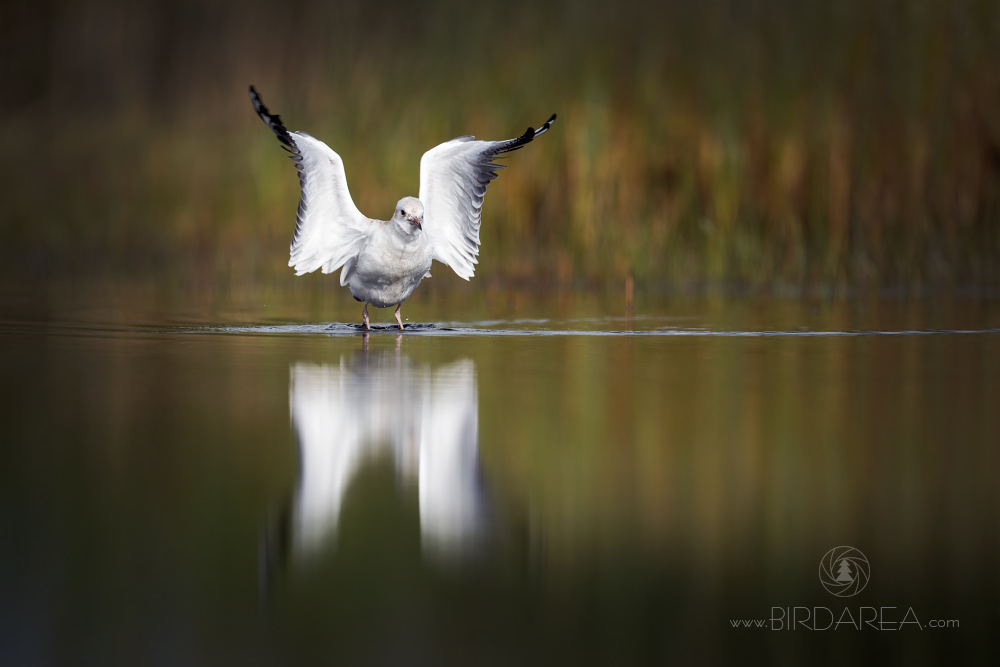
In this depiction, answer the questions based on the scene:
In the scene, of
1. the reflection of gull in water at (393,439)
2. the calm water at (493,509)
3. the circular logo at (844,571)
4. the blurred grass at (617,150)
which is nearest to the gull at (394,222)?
the calm water at (493,509)

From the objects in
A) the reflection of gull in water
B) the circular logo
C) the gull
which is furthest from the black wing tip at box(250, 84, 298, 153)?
the circular logo

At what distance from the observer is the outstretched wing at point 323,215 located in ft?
27.2

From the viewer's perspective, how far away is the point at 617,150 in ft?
41.8

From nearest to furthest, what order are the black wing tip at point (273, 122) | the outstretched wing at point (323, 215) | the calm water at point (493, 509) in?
the calm water at point (493, 509) → the black wing tip at point (273, 122) → the outstretched wing at point (323, 215)

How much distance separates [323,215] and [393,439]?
Result: 444cm

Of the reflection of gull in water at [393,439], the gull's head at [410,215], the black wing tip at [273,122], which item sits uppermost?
the black wing tip at [273,122]

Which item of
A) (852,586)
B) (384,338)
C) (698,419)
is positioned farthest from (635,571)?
(384,338)

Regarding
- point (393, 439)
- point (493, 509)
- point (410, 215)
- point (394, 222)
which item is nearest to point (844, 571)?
point (493, 509)

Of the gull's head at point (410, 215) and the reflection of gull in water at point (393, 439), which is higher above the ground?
the gull's head at point (410, 215)

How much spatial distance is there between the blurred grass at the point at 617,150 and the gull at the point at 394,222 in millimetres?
3889

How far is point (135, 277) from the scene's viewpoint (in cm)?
Result: 1387

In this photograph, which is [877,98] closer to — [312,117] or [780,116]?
[780,116]

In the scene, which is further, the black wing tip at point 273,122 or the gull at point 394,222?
the gull at point 394,222

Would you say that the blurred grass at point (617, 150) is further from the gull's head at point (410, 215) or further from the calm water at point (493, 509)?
the calm water at point (493, 509)
